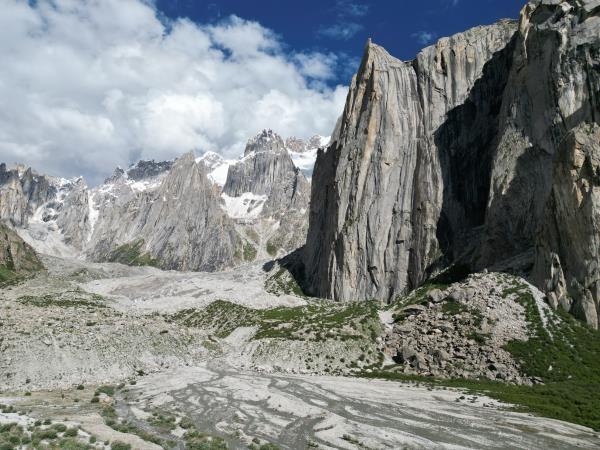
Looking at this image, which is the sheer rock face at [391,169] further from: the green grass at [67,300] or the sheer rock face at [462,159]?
the green grass at [67,300]

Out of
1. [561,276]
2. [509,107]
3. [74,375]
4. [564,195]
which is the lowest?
[74,375]

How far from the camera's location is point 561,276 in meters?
65.1

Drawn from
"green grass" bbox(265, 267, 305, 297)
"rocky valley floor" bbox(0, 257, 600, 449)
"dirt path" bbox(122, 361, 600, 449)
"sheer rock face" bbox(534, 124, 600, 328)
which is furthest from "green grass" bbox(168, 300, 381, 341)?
"sheer rock face" bbox(534, 124, 600, 328)

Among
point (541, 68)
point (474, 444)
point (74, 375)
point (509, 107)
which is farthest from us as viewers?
point (509, 107)

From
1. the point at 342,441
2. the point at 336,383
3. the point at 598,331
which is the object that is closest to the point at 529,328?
the point at 598,331

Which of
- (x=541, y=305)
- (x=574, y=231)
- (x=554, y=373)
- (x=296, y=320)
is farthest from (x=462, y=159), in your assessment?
(x=554, y=373)

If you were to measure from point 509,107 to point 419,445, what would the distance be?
79561 millimetres

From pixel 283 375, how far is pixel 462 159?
→ 72.6m

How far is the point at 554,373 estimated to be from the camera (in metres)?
54.4

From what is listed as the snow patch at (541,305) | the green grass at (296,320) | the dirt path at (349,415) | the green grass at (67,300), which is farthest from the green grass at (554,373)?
the green grass at (67,300)

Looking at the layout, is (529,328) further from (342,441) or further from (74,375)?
(74,375)

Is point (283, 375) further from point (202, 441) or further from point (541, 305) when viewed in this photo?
point (541, 305)

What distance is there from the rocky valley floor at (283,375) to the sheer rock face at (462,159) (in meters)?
11.6

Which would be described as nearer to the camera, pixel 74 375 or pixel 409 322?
pixel 74 375
